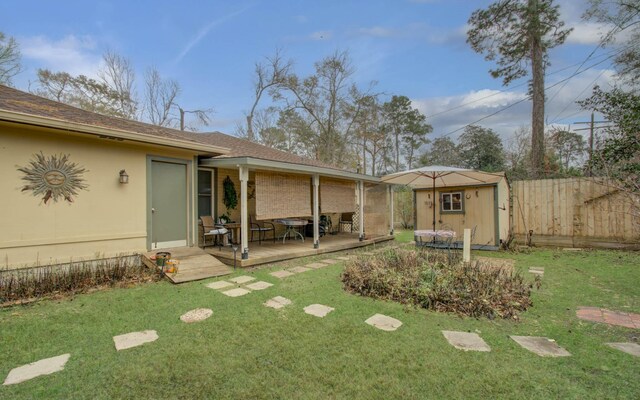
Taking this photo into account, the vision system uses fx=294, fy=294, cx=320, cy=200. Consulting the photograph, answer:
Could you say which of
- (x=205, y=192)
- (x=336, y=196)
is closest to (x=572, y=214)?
(x=336, y=196)

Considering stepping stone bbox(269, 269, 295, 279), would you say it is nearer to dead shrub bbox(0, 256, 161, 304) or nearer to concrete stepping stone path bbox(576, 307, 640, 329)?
dead shrub bbox(0, 256, 161, 304)

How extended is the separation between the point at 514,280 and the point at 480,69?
1113cm

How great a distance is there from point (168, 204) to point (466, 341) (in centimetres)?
603

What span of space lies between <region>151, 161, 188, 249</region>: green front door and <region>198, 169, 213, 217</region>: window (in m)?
0.78

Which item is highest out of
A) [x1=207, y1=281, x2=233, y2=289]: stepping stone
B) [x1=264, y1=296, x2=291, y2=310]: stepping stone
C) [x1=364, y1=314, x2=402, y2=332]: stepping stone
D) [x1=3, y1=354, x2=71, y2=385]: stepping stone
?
[x1=207, y1=281, x2=233, y2=289]: stepping stone

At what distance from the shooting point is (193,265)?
5453 millimetres

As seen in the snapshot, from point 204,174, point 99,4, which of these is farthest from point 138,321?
point 99,4

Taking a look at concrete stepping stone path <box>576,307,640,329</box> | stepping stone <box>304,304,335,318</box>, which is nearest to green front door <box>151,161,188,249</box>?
stepping stone <box>304,304,335,318</box>

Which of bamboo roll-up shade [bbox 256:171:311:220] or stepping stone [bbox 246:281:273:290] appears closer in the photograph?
stepping stone [bbox 246:281:273:290]

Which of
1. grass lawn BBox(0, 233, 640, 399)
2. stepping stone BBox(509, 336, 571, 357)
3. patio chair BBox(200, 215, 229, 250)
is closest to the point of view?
grass lawn BBox(0, 233, 640, 399)

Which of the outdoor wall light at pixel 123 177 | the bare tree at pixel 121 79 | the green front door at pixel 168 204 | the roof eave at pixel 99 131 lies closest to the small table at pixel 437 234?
the roof eave at pixel 99 131

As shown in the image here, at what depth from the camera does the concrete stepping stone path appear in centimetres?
334

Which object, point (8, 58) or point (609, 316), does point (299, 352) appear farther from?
point (8, 58)

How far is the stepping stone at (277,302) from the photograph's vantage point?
12.6 ft
